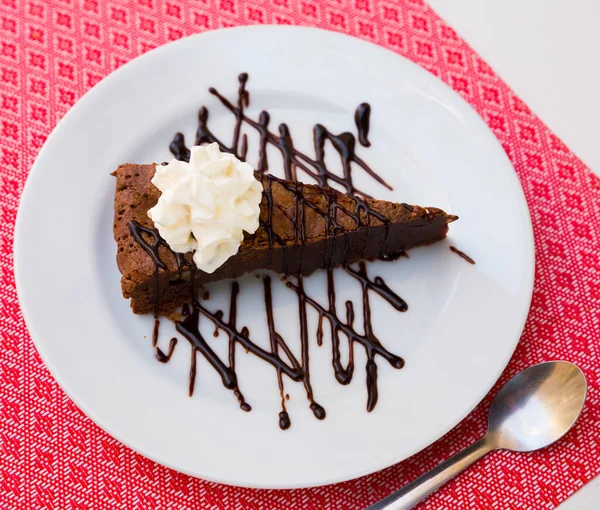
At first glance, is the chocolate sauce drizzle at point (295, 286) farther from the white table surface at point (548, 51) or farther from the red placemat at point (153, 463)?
the white table surface at point (548, 51)

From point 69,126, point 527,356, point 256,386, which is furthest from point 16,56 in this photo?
point 527,356

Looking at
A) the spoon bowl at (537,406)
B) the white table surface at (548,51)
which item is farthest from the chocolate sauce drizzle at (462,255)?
the white table surface at (548,51)

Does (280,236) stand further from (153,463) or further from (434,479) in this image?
(434,479)

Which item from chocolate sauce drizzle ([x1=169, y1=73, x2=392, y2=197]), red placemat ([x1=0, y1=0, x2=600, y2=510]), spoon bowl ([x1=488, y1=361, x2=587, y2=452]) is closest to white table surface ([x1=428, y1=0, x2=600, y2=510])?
red placemat ([x1=0, y1=0, x2=600, y2=510])

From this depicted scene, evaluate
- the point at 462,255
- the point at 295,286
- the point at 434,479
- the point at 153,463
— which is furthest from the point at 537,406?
the point at 153,463

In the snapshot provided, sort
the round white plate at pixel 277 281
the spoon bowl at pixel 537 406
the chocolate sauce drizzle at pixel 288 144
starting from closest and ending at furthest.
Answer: the round white plate at pixel 277 281 < the spoon bowl at pixel 537 406 < the chocolate sauce drizzle at pixel 288 144

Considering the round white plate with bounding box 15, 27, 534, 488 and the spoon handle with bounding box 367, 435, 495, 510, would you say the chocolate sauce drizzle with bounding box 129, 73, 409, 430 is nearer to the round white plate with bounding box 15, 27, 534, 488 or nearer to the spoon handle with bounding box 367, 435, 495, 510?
the round white plate with bounding box 15, 27, 534, 488
